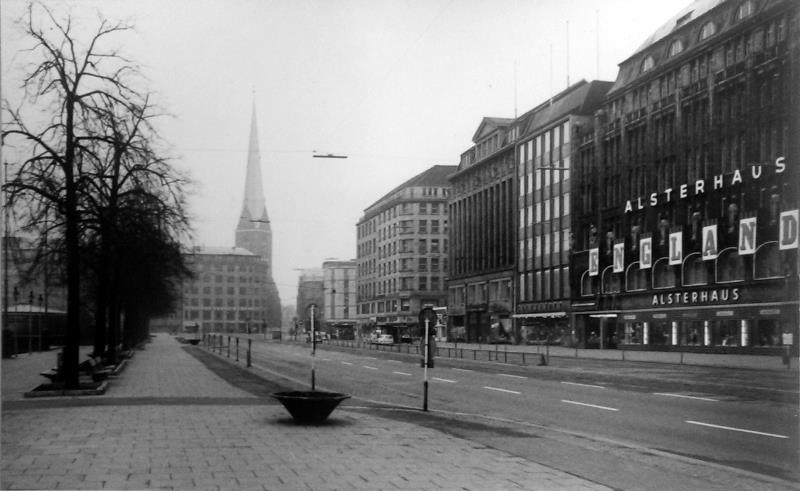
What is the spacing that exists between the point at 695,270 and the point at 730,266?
319 cm

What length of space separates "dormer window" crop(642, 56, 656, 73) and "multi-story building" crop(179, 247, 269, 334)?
23945mm

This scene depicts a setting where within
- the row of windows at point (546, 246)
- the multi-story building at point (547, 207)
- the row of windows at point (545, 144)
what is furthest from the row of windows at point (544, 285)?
the row of windows at point (545, 144)

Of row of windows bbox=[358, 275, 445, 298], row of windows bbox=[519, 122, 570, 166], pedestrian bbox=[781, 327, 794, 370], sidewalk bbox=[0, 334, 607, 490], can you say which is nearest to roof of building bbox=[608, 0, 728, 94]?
row of windows bbox=[519, 122, 570, 166]

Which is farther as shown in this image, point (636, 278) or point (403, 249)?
point (636, 278)

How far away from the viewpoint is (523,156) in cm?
6669

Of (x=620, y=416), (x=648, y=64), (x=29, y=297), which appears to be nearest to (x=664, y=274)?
(x=648, y=64)

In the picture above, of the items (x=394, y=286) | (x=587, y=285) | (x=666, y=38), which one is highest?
(x=666, y=38)

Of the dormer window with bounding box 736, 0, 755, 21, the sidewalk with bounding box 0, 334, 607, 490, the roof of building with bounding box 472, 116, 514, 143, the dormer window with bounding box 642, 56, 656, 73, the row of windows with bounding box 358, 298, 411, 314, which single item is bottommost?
the sidewalk with bounding box 0, 334, 607, 490

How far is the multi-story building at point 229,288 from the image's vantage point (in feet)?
102

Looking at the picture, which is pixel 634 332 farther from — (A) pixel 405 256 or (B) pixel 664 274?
(A) pixel 405 256

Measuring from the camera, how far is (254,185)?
19078 mm

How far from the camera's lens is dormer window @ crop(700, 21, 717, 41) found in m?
39.9

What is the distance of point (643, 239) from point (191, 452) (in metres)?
42.7

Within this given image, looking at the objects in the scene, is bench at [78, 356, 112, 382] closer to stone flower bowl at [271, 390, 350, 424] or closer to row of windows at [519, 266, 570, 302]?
stone flower bowl at [271, 390, 350, 424]
